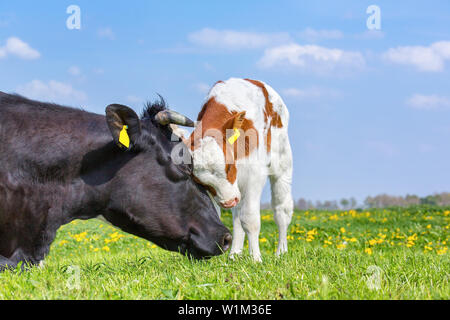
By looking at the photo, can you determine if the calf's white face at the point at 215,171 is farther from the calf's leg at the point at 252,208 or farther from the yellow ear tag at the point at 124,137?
the yellow ear tag at the point at 124,137

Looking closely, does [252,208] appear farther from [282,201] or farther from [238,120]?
[282,201]

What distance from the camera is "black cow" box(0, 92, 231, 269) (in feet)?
14.5

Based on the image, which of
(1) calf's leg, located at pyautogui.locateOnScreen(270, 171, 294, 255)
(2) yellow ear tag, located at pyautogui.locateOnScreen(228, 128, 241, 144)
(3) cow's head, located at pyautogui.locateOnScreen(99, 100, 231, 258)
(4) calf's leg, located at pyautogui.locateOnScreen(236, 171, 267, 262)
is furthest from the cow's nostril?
(1) calf's leg, located at pyautogui.locateOnScreen(270, 171, 294, 255)

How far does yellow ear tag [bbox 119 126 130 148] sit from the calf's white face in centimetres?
69

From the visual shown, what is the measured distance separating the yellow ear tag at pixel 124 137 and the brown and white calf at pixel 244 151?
700mm

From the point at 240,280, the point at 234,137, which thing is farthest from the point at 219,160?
the point at 240,280

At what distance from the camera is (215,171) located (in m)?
4.79

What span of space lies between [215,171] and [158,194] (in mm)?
620

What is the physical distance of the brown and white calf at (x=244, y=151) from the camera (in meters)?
4.84

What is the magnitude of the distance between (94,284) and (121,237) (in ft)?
23.3
